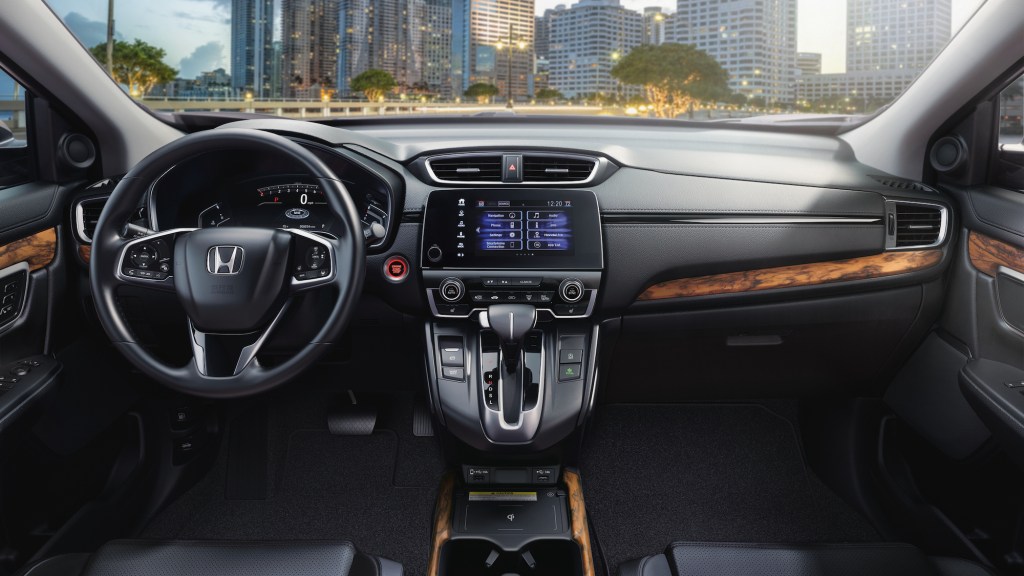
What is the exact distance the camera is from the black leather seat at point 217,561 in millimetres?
1591

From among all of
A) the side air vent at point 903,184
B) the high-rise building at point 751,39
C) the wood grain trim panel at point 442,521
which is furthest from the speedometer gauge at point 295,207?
the side air vent at point 903,184

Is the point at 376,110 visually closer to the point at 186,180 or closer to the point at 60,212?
the point at 186,180

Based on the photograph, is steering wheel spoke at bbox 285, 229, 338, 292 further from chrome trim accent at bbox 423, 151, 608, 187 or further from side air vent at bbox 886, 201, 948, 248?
side air vent at bbox 886, 201, 948, 248

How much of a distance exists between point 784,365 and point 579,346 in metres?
0.77

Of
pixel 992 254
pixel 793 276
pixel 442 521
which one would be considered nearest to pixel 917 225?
pixel 992 254

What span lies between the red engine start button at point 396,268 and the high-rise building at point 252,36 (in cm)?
102

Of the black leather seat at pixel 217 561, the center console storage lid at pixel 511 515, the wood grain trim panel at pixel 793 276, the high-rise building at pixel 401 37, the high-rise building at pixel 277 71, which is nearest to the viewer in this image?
the black leather seat at pixel 217 561

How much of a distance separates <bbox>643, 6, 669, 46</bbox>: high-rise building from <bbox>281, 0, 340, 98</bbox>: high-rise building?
127 centimetres

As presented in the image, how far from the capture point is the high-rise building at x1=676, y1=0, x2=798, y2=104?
262 cm

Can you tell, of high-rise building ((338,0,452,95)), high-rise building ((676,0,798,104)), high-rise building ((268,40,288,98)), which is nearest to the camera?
high-rise building ((268,40,288,98))

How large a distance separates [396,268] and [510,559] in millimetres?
886

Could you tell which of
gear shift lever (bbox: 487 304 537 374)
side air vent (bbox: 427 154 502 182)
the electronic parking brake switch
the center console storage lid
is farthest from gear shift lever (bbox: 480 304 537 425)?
side air vent (bbox: 427 154 502 182)

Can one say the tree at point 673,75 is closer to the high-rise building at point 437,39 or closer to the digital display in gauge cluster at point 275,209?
the high-rise building at point 437,39

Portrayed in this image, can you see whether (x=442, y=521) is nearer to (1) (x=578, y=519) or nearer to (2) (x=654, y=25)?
(1) (x=578, y=519)
